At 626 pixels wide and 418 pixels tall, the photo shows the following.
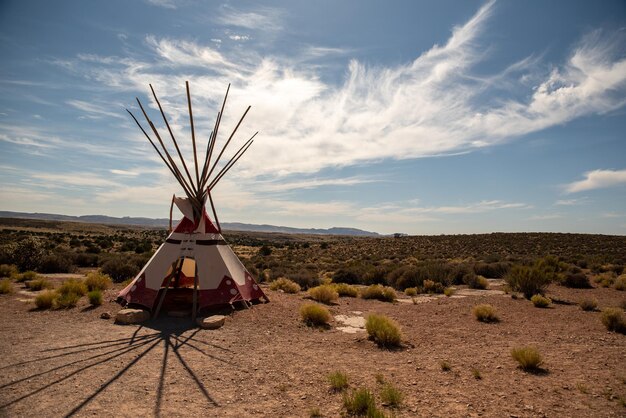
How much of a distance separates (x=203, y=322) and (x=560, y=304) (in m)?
11.7

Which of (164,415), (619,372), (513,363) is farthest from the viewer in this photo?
(513,363)

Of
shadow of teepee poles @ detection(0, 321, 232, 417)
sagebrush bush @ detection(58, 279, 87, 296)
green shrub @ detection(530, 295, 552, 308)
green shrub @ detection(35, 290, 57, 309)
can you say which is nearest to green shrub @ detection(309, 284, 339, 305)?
shadow of teepee poles @ detection(0, 321, 232, 417)

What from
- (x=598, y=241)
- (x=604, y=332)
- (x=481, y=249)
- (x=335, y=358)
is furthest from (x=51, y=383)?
(x=598, y=241)

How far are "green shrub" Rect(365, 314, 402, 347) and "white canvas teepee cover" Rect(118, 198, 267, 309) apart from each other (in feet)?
13.4

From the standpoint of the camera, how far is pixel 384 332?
7.89 meters

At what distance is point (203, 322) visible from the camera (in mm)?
8789

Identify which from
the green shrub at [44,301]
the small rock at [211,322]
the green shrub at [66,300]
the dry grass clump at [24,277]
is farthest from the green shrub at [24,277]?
the small rock at [211,322]

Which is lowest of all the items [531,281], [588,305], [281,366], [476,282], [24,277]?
[281,366]

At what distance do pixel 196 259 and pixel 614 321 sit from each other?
1072cm

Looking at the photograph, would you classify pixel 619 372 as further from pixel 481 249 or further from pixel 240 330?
pixel 481 249

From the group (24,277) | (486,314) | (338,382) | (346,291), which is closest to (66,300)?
(24,277)

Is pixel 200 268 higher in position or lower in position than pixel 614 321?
higher

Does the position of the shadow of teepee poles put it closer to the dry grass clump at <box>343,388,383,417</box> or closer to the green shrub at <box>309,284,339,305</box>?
the dry grass clump at <box>343,388,383,417</box>

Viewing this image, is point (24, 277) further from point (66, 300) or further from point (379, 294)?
point (379, 294)
